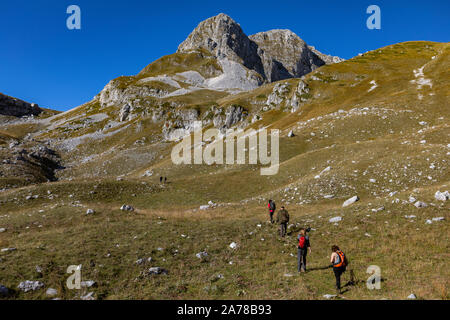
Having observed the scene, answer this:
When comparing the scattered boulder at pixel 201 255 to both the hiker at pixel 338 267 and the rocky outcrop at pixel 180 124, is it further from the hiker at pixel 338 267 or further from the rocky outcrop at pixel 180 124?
the rocky outcrop at pixel 180 124

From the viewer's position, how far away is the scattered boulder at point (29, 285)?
449 inches

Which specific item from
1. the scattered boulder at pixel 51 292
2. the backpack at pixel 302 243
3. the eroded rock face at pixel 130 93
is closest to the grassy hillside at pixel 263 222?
the scattered boulder at pixel 51 292

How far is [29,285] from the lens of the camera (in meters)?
11.6

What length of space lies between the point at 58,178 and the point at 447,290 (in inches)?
3545

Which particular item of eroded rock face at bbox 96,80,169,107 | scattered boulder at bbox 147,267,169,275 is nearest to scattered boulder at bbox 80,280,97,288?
scattered boulder at bbox 147,267,169,275

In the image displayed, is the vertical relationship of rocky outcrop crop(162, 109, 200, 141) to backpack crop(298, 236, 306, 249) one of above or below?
above

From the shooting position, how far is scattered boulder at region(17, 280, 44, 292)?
1141 centimetres

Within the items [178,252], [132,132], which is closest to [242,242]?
[178,252]

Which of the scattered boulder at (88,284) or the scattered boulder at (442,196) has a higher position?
the scattered boulder at (442,196)

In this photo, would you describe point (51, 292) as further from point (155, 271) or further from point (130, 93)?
point (130, 93)

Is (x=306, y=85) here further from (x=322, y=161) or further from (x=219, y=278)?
(x=219, y=278)

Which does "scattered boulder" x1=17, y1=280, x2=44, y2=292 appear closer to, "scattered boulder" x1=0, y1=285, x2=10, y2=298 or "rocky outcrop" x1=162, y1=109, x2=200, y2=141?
"scattered boulder" x1=0, y1=285, x2=10, y2=298

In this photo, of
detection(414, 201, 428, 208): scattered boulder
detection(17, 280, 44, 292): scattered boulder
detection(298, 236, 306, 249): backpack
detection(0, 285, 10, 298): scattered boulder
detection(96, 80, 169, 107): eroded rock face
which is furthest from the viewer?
detection(96, 80, 169, 107): eroded rock face

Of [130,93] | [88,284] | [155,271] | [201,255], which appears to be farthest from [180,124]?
[88,284]
